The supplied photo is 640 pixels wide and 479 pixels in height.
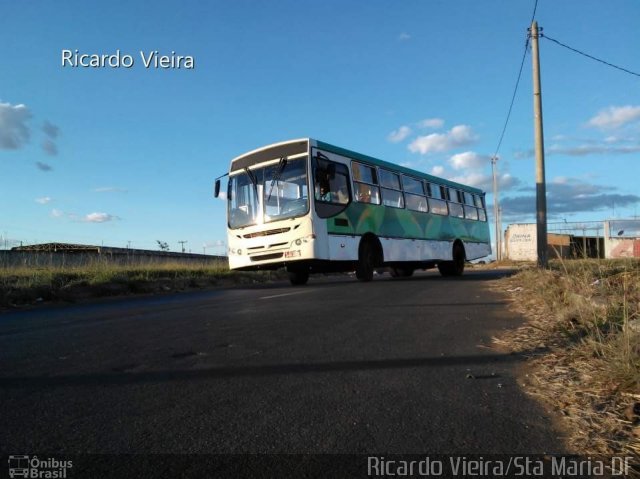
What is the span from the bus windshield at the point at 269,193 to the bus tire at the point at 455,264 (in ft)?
26.8

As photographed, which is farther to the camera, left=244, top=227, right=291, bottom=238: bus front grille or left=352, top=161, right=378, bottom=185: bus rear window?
left=352, top=161, right=378, bottom=185: bus rear window

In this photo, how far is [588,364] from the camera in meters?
3.56

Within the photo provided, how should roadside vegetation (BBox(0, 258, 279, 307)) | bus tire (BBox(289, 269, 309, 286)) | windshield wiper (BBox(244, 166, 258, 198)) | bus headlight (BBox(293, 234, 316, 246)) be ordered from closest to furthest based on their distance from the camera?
roadside vegetation (BBox(0, 258, 279, 307)) → bus headlight (BBox(293, 234, 316, 246)) → windshield wiper (BBox(244, 166, 258, 198)) → bus tire (BBox(289, 269, 309, 286))

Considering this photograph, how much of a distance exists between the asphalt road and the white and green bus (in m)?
5.93

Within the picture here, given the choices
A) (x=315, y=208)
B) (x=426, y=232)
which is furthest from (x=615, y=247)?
(x=315, y=208)

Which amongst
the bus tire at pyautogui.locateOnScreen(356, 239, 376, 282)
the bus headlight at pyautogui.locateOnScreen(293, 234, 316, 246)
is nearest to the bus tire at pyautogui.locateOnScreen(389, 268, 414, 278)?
the bus tire at pyautogui.locateOnScreen(356, 239, 376, 282)

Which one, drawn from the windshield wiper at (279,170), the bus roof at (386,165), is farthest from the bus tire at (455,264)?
the windshield wiper at (279,170)

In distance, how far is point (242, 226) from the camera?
13.0 m

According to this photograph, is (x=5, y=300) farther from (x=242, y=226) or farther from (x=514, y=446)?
(x=514, y=446)

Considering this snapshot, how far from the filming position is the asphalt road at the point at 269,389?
2502mm

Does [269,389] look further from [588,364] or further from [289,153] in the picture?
[289,153]

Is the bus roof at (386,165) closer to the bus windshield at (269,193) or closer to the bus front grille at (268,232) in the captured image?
the bus windshield at (269,193)

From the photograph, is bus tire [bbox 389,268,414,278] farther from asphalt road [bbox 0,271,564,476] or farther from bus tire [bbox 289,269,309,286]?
asphalt road [bbox 0,271,564,476]

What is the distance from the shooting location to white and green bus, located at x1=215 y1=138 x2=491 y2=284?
468 inches
